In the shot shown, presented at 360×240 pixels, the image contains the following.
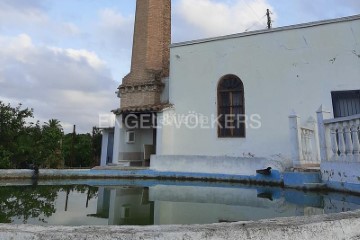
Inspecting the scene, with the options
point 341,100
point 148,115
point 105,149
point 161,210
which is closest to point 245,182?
point 161,210

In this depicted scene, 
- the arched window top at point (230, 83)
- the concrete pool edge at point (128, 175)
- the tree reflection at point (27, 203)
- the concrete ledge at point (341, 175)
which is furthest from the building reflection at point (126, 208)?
the arched window top at point (230, 83)

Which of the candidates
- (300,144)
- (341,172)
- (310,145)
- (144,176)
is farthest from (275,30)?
(144,176)

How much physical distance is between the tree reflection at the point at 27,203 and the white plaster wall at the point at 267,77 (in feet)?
19.9

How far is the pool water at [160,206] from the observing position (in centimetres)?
424

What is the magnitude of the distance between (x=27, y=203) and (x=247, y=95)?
9.15 m

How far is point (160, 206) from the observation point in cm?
530

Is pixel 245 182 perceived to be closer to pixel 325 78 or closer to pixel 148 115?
pixel 325 78

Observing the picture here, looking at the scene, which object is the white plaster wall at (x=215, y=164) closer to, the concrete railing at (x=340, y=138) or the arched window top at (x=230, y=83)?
the concrete railing at (x=340, y=138)

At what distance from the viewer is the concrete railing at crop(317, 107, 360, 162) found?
530 centimetres

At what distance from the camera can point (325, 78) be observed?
10.8 meters

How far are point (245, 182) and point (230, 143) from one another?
3631 mm

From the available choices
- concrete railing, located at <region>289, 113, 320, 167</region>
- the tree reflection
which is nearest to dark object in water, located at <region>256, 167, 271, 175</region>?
concrete railing, located at <region>289, 113, 320, 167</region>

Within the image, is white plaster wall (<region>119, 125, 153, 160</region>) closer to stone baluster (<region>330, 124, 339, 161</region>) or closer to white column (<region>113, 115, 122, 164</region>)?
white column (<region>113, 115, 122, 164</region>)

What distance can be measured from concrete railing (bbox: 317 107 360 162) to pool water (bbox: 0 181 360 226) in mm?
782
